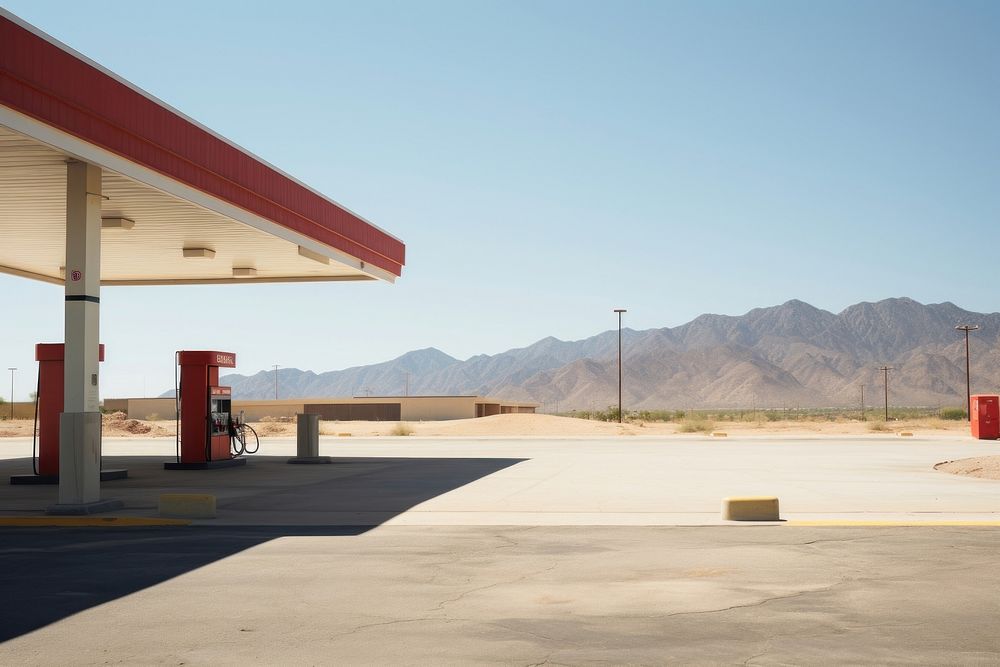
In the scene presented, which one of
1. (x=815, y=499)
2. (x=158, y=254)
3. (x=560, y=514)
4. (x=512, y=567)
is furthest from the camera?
(x=158, y=254)

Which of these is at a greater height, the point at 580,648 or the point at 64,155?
the point at 64,155

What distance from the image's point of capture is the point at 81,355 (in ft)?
57.0

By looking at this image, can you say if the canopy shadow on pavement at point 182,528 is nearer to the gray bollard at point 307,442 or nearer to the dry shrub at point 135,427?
the gray bollard at point 307,442

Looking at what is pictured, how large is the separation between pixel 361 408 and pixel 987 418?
68.3 metres

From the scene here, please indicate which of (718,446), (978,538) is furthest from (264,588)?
(718,446)

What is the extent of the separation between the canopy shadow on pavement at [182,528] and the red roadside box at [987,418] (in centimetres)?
2525

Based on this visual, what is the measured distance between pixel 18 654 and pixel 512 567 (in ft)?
16.9

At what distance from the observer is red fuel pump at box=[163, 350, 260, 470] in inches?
1075

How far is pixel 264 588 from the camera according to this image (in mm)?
10156

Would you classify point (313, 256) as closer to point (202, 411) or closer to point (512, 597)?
point (202, 411)

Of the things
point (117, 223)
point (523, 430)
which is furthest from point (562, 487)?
point (523, 430)

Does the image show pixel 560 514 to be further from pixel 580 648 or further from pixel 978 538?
pixel 580 648

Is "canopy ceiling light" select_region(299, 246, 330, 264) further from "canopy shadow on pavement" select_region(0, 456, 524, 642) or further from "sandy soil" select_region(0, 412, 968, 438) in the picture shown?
"sandy soil" select_region(0, 412, 968, 438)

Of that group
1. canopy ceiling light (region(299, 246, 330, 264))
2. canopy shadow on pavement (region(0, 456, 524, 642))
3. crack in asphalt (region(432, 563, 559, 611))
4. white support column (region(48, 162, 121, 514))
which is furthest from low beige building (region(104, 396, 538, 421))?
crack in asphalt (region(432, 563, 559, 611))
